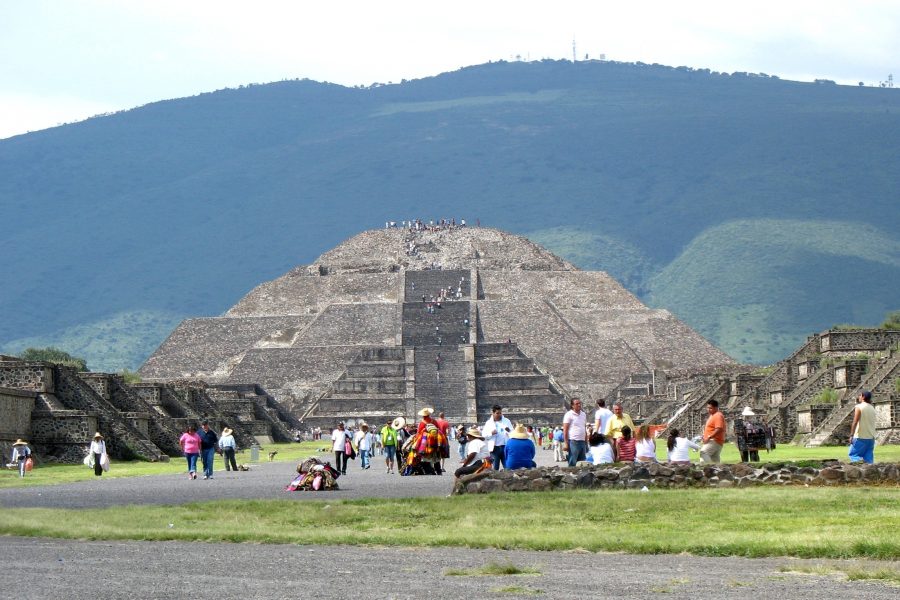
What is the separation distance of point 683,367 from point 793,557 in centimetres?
6479

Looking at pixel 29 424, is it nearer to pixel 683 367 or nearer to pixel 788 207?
pixel 683 367

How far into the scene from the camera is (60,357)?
90.5 m

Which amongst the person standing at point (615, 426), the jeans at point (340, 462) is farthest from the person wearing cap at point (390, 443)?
the person standing at point (615, 426)

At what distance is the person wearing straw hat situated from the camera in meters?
32.2

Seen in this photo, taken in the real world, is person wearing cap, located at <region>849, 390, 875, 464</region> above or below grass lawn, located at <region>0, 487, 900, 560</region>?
above

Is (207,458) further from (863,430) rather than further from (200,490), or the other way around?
(863,430)

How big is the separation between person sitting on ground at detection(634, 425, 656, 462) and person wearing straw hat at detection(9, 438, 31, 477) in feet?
41.9

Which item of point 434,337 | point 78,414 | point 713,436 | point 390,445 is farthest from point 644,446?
point 434,337

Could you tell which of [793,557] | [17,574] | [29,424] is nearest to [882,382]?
[29,424]

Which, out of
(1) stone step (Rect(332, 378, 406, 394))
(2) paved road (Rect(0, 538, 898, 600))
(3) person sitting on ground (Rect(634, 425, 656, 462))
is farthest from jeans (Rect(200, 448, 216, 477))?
(1) stone step (Rect(332, 378, 406, 394))

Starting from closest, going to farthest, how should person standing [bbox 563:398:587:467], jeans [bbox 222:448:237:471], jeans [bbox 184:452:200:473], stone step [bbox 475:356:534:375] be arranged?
1. person standing [bbox 563:398:587:467]
2. jeans [bbox 184:452:200:473]
3. jeans [bbox 222:448:237:471]
4. stone step [bbox 475:356:534:375]

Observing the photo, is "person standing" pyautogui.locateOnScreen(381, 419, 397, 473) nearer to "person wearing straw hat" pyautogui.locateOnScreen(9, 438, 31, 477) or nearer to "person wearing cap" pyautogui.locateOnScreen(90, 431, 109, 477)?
"person wearing cap" pyautogui.locateOnScreen(90, 431, 109, 477)

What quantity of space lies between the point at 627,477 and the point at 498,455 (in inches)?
176

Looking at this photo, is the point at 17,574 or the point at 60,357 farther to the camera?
the point at 60,357
